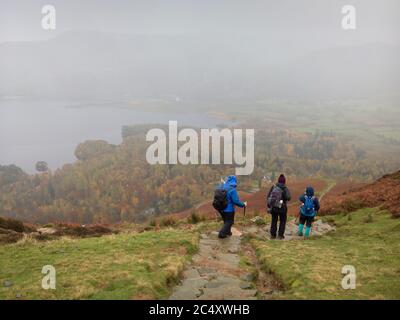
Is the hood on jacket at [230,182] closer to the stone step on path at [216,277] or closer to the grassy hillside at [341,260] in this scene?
the stone step on path at [216,277]

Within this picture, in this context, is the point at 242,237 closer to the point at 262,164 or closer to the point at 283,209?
the point at 283,209

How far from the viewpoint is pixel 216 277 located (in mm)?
12688

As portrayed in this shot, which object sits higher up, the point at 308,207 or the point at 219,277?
the point at 308,207

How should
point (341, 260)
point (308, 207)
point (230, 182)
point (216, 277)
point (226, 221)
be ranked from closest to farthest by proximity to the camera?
1. point (216, 277)
2. point (341, 260)
3. point (230, 182)
4. point (226, 221)
5. point (308, 207)

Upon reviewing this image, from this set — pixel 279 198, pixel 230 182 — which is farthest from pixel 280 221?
pixel 230 182

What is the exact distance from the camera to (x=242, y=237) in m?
18.8

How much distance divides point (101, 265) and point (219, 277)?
396cm

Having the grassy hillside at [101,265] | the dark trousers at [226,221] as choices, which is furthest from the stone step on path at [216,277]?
the dark trousers at [226,221]

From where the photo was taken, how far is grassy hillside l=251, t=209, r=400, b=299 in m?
11.2

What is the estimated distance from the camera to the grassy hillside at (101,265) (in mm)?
10883

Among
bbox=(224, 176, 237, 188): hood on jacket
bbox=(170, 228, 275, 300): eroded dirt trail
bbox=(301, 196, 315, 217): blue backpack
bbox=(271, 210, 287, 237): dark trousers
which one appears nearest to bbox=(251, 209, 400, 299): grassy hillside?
bbox=(170, 228, 275, 300): eroded dirt trail

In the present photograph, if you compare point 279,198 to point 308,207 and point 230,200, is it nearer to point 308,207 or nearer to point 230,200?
point 308,207
